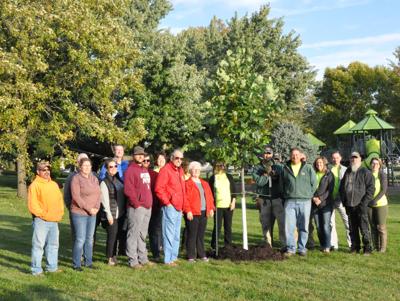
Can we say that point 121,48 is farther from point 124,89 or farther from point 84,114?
point 84,114

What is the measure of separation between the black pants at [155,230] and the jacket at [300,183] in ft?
7.88

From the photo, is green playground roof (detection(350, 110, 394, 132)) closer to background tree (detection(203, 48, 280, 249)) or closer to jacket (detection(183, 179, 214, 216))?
background tree (detection(203, 48, 280, 249))

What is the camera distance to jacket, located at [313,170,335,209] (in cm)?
1058

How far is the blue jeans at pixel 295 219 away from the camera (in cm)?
1006

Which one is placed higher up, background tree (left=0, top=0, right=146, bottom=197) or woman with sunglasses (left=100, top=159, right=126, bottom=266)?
background tree (left=0, top=0, right=146, bottom=197)

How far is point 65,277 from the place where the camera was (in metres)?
8.23

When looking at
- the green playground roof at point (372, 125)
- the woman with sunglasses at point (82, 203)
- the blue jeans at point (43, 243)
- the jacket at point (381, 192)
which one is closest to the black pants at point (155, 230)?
the woman with sunglasses at point (82, 203)

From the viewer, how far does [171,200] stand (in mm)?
9281

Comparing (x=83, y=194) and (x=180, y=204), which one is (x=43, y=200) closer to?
(x=83, y=194)

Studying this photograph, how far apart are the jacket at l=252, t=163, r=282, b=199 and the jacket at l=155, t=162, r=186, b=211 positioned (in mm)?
1865

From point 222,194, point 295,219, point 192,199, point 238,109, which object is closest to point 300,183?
point 295,219

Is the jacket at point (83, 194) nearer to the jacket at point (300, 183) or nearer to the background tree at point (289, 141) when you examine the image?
the jacket at point (300, 183)

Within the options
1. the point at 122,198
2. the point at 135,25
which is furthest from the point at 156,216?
the point at 135,25

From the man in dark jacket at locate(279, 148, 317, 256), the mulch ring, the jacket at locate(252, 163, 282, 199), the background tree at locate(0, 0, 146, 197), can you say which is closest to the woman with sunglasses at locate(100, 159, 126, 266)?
the mulch ring
